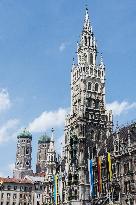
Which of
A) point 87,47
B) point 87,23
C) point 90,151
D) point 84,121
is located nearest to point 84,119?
point 84,121

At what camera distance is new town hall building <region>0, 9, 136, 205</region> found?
79812 mm

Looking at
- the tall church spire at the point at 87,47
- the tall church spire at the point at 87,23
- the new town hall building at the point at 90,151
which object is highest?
the tall church spire at the point at 87,23

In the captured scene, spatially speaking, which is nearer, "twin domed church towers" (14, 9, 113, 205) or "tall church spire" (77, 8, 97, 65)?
"twin domed church towers" (14, 9, 113, 205)

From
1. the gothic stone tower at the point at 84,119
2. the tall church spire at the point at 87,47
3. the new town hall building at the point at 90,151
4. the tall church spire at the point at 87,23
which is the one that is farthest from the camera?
the tall church spire at the point at 87,23

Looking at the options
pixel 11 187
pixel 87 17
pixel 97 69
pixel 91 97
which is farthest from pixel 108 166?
pixel 11 187

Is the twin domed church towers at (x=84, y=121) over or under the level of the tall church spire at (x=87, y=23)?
under

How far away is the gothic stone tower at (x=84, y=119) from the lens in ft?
299

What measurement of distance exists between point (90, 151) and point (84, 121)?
283 inches

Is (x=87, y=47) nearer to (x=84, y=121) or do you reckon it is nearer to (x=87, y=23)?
(x=87, y=23)

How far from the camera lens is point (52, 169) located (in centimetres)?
11194

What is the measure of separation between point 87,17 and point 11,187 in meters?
63.2

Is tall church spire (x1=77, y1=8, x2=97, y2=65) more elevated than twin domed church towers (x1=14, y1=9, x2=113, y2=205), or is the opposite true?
tall church spire (x1=77, y1=8, x2=97, y2=65)

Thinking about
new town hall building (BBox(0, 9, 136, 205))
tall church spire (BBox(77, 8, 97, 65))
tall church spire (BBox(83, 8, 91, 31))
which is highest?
tall church spire (BBox(83, 8, 91, 31))

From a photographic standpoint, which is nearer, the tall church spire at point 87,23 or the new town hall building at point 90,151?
the new town hall building at point 90,151
